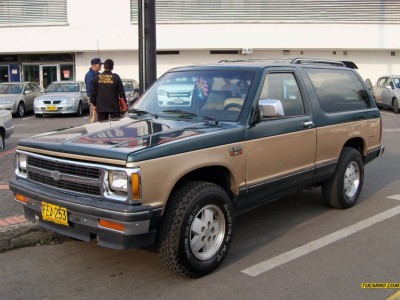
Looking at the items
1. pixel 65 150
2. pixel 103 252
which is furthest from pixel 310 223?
pixel 65 150

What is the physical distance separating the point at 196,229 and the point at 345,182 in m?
2.85

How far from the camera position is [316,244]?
482 cm

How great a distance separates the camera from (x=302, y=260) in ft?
14.4

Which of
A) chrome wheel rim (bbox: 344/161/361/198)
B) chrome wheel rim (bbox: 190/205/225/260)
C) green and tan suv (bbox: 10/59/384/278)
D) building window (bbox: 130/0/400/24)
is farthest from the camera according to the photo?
building window (bbox: 130/0/400/24)

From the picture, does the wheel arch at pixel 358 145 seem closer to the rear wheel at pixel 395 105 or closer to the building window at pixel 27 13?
the rear wheel at pixel 395 105

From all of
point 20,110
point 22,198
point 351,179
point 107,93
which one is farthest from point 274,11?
point 22,198

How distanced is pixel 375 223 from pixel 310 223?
0.76 m

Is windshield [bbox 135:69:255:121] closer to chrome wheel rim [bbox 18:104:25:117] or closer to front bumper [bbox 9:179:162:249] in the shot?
front bumper [bbox 9:179:162:249]

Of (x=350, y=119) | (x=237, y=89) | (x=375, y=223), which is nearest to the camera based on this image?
(x=237, y=89)

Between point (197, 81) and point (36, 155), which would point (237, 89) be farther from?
point (36, 155)

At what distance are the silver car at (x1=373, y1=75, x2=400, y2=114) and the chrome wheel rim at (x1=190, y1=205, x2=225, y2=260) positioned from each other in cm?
1769

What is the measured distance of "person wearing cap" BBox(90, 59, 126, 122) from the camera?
7566mm

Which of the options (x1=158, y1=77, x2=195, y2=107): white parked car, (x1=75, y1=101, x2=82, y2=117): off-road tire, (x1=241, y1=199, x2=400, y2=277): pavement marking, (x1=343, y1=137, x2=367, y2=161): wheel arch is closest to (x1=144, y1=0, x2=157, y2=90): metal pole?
(x1=158, y1=77, x2=195, y2=107): white parked car

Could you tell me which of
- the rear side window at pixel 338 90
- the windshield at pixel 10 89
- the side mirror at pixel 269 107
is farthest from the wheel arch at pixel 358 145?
the windshield at pixel 10 89
